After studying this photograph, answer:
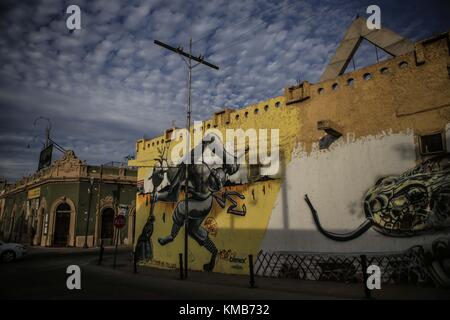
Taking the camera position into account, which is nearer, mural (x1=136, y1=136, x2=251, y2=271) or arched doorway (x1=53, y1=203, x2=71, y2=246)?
mural (x1=136, y1=136, x2=251, y2=271)

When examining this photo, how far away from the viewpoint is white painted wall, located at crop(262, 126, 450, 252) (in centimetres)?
945

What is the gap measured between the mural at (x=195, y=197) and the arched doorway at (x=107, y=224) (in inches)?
506

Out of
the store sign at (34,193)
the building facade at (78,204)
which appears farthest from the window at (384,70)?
the store sign at (34,193)

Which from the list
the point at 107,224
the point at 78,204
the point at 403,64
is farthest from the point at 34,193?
the point at 403,64

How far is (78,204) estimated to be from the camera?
90.3 ft

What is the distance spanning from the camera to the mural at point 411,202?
8552 millimetres

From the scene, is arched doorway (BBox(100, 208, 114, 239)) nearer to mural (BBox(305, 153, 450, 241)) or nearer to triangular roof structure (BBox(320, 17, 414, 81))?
triangular roof structure (BBox(320, 17, 414, 81))

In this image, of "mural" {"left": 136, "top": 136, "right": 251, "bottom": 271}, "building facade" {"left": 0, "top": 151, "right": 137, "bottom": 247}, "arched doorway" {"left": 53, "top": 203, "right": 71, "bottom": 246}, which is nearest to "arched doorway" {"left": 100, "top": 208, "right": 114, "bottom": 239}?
"building facade" {"left": 0, "top": 151, "right": 137, "bottom": 247}

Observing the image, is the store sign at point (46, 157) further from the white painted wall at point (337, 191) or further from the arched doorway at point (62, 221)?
the white painted wall at point (337, 191)

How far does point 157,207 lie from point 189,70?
305 inches

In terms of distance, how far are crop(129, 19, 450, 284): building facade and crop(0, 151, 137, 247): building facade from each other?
52.6ft

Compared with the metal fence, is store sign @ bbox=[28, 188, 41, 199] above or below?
above

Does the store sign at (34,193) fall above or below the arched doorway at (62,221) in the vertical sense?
above
